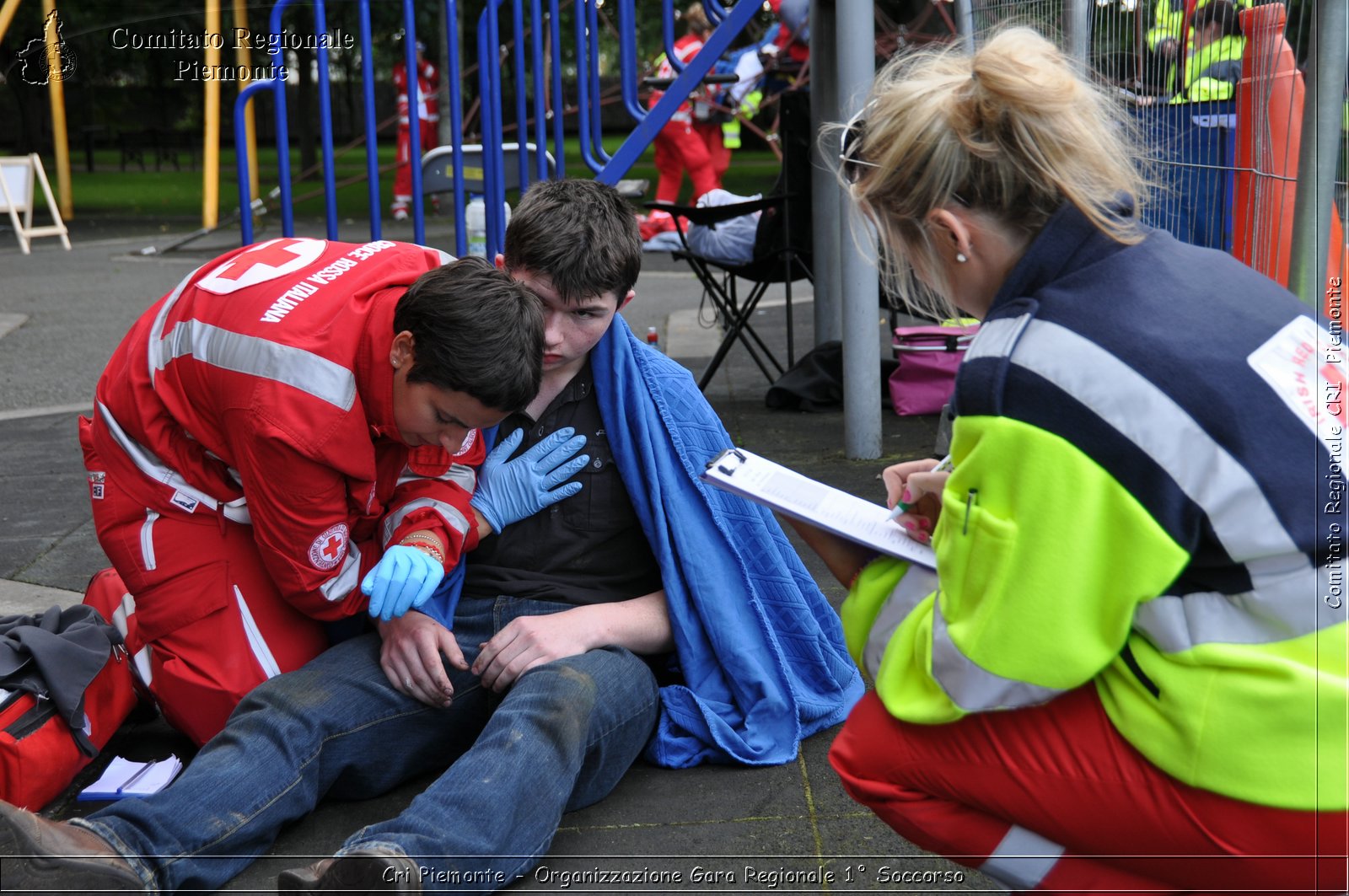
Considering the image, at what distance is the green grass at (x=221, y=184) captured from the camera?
1747 centimetres

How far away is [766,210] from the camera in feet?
19.1

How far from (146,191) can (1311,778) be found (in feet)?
73.2

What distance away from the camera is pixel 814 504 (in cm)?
188

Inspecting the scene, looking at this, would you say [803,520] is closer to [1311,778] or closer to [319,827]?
[1311,778]

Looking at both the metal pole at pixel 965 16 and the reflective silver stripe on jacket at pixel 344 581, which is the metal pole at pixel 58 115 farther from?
the reflective silver stripe on jacket at pixel 344 581

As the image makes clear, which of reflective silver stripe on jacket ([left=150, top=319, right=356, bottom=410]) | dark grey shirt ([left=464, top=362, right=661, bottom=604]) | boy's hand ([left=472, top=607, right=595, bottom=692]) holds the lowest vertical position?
boy's hand ([left=472, top=607, right=595, bottom=692])

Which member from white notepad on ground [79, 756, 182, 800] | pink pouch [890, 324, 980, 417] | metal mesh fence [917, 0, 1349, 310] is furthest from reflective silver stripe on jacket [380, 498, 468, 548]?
pink pouch [890, 324, 980, 417]

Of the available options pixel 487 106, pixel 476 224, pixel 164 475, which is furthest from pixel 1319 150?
pixel 476 224

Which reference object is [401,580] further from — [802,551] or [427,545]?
[802,551]

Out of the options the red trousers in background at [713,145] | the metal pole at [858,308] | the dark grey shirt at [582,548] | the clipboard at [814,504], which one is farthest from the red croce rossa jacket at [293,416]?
the red trousers in background at [713,145]

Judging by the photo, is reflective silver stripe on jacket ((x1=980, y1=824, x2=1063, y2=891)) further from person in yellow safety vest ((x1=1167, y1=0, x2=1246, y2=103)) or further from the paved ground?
person in yellow safety vest ((x1=1167, y1=0, x2=1246, y2=103))

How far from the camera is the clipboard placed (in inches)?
72.1

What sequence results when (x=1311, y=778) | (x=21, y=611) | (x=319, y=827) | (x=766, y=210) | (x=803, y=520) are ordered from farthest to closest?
(x=766, y=210)
(x=21, y=611)
(x=319, y=827)
(x=803, y=520)
(x=1311, y=778)

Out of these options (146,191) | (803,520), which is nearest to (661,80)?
(803,520)
